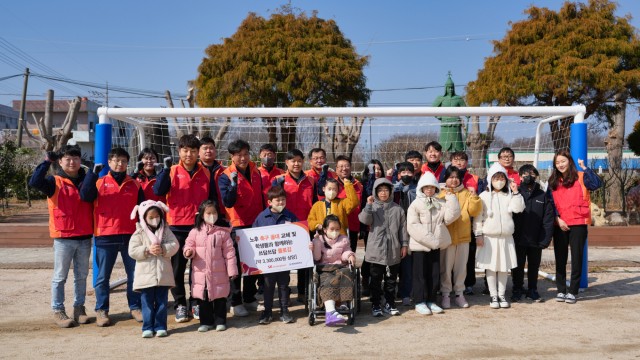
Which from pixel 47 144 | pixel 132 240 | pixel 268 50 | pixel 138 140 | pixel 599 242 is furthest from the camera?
pixel 47 144

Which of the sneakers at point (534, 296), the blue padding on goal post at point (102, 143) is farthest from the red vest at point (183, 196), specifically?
the sneakers at point (534, 296)

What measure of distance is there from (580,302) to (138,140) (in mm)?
5989

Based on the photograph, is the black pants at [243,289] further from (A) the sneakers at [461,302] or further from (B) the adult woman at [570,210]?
(B) the adult woman at [570,210]

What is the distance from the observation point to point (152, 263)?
14.9ft

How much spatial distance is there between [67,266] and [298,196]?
89.9 inches

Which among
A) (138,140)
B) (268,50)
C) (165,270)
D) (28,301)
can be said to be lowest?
(28,301)

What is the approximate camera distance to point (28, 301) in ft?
19.4

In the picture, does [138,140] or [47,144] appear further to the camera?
[47,144]

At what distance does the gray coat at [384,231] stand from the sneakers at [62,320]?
9.29ft

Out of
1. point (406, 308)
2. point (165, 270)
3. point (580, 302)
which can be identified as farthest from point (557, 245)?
point (165, 270)

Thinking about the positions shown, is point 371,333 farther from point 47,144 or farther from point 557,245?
point 47,144

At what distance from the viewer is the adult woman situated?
5652 mm

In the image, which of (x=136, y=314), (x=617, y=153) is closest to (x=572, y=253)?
(x=136, y=314)

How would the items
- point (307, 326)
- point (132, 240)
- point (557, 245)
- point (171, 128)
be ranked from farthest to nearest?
point (171, 128) < point (557, 245) < point (307, 326) < point (132, 240)
